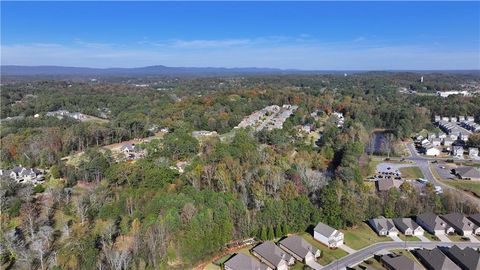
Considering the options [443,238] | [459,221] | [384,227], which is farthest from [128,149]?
[459,221]

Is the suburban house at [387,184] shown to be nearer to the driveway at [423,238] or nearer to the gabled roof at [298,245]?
the driveway at [423,238]

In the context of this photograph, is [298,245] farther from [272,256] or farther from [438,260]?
[438,260]

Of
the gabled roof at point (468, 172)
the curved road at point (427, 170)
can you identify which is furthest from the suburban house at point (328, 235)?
the gabled roof at point (468, 172)

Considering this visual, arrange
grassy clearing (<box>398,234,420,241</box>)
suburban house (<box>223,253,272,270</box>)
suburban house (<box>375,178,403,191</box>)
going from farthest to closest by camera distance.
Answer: suburban house (<box>375,178,403,191</box>), grassy clearing (<box>398,234,420,241</box>), suburban house (<box>223,253,272,270</box>)

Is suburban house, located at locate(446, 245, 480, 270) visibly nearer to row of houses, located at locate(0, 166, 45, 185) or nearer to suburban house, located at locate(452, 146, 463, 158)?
suburban house, located at locate(452, 146, 463, 158)

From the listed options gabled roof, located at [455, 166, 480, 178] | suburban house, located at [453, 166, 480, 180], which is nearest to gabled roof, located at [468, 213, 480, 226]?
suburban house, located at [453, 166, 480, 180]

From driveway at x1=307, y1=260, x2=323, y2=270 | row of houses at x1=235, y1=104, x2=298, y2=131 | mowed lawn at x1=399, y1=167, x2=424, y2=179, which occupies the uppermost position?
A: row of houses at x1=235, y1=104, x2=298, y2=131

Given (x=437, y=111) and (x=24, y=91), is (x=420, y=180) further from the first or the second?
(x=24, y=91)
